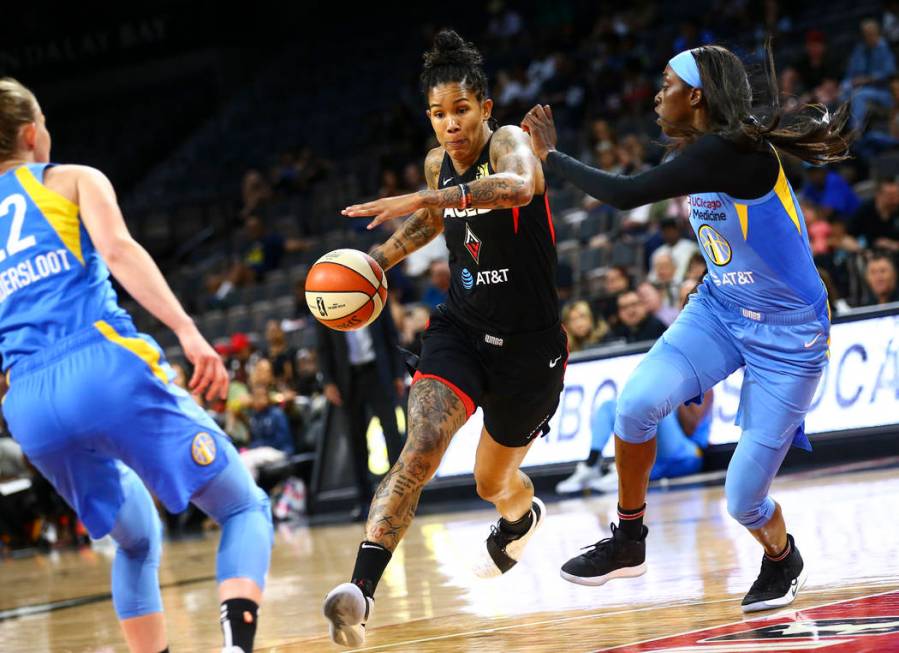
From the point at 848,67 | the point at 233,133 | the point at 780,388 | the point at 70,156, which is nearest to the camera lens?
the point at 780,388

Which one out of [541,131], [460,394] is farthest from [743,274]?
[460,394]

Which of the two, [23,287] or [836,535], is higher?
[23,287]

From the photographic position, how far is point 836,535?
22.0 feet

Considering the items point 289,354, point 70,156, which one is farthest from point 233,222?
point 289,354

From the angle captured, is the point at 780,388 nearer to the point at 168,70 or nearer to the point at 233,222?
the point at 233,222

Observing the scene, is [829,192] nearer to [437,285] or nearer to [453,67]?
[437,285]

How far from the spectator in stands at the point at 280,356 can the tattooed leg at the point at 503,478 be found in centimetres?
829

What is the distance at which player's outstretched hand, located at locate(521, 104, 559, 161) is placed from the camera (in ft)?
16.5

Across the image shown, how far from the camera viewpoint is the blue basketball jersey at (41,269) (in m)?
4.12

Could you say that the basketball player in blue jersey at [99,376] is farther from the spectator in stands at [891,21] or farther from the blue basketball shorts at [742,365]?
the spectator in stands at [891,21]

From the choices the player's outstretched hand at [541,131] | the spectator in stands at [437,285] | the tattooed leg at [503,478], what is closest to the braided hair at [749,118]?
the player's outstretched hand at [541,131]

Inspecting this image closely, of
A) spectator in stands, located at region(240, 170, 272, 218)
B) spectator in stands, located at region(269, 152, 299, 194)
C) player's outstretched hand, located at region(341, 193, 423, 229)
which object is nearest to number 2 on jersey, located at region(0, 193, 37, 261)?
player's outstretched hand, located at region(341, 193, 423, 229)

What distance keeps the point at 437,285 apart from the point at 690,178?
365 inches

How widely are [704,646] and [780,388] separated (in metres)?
1.19
